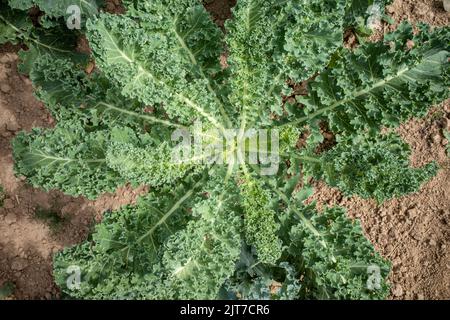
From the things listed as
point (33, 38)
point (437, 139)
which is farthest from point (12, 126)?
point (437, 139)

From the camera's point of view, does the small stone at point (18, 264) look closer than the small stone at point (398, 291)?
No

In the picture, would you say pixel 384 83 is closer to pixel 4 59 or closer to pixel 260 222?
pixel 260 222

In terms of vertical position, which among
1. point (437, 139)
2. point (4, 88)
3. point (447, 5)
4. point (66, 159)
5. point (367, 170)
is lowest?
point (367, 170)

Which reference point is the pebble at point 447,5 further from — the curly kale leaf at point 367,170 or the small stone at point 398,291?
the small stone at point 398,291

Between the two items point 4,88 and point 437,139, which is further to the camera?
point 4,88

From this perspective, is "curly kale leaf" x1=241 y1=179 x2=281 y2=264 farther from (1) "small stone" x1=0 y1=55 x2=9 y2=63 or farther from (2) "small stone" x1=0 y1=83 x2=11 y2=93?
(1) "small stone" x1=0 y1=55 x2=9 y2=63

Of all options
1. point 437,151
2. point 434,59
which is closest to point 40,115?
point 434,59

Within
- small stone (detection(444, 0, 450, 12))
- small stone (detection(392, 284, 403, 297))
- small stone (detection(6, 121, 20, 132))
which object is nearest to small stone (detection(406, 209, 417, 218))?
small stone (detection(392, 284, 403, 297))

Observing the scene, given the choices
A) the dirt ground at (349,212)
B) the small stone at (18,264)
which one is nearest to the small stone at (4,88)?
the dirt ground at (349,212)

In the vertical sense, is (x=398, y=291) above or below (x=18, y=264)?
below
